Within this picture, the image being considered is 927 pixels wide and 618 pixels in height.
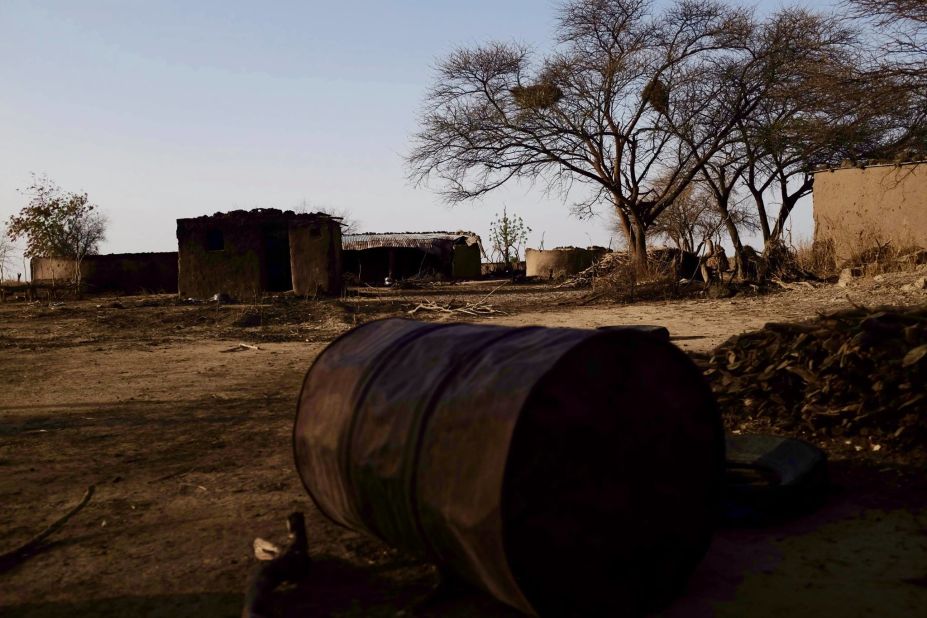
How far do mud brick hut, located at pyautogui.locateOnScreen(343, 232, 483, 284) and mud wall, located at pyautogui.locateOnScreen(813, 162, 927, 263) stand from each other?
15725mm

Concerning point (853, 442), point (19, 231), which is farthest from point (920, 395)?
point (19, 231)

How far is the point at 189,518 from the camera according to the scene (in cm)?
363

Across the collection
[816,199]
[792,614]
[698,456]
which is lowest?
[792,614]

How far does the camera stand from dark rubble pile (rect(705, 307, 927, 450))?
439 centimetres

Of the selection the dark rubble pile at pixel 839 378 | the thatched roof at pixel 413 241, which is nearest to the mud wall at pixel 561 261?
the thatched roof at pixel 413 241

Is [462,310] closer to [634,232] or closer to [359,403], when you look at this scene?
[359,403]

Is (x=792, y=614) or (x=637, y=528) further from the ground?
(x=637, y=528)

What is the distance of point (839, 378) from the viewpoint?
4691mm

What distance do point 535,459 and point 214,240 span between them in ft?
63.4

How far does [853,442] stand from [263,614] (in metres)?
3.38

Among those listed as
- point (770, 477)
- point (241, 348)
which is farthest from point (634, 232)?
point (770, 477)

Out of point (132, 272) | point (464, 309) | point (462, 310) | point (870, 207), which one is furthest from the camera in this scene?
point (132, 272)

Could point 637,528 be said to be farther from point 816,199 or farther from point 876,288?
Answer: point 816,199

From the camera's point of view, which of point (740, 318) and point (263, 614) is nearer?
point (263, 614)
